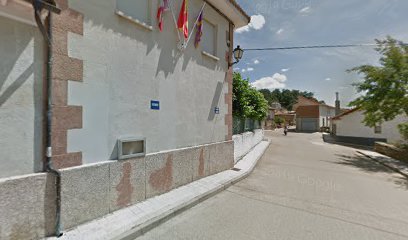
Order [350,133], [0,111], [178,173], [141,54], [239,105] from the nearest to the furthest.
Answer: [0,111]
[141,54]
[178,173]
[239,105]
[350,133]

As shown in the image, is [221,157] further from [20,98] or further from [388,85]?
[388,85]

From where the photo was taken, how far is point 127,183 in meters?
4.23

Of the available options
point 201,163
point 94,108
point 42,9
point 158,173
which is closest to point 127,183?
point 158,173

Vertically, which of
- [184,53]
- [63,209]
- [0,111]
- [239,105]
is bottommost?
[63,209]

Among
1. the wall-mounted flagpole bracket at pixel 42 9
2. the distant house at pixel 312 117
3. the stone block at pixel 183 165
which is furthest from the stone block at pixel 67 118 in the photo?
the distant house at pixel 312 117

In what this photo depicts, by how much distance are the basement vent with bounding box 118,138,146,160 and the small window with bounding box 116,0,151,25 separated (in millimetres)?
2548

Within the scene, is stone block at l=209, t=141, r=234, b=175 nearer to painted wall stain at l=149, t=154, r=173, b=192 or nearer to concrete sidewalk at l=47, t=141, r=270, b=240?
concrete sidewalk at l=47, t=141, r=270, b=240

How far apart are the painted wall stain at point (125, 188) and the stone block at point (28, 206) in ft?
3.63

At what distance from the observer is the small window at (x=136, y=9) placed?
4.29 meters

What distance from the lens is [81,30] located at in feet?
11.4

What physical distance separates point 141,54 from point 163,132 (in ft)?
5.90

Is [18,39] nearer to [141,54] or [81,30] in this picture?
[81,30]

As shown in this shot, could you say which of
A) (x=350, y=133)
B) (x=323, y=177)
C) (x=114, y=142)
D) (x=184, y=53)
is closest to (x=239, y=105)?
(x=323, y=177)

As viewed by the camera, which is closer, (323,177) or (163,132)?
(163,132)
